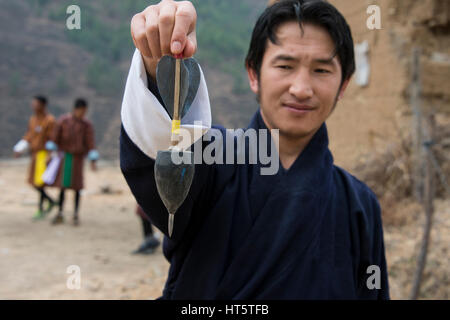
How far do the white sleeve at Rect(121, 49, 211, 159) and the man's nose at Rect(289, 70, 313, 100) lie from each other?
0.33 m

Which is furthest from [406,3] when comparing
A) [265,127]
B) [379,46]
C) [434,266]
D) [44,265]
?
[44,265]

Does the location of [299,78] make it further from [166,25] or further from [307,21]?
[166,25]

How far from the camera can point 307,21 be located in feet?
4.61

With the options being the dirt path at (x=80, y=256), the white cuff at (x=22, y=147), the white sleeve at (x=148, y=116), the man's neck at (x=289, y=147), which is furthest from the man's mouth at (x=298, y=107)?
the white cuff at (x=22, y=147)

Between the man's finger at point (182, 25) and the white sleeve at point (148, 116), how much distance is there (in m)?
0.16

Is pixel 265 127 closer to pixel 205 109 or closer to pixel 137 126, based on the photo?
pixel 205 109

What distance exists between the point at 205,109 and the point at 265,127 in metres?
0.40

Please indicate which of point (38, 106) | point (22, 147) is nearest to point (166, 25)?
point (38, 106)

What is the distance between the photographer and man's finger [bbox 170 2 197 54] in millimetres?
933

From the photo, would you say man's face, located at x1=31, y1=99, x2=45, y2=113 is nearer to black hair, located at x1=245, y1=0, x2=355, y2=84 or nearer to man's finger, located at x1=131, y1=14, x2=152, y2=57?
black hair, located at x1=245, y1=0, x2=355, y2=84

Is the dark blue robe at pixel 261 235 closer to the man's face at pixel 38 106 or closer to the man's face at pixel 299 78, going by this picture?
the man's face at pixel 299 78

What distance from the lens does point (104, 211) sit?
767 centimetres

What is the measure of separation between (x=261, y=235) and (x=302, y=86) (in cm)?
47

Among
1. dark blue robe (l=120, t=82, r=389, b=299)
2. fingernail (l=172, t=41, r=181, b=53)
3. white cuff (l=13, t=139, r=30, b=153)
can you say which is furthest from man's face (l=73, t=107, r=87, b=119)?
fingernail (l=172, t=41, r=181, b=53)
